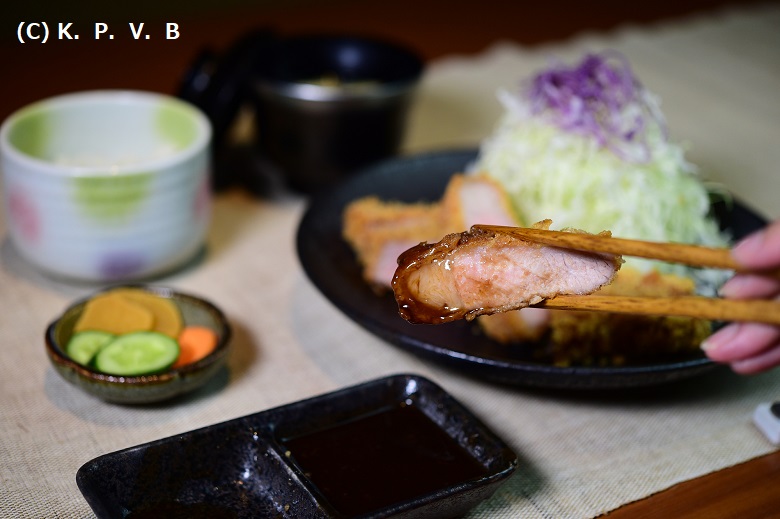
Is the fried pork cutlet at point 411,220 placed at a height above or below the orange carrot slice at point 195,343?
above

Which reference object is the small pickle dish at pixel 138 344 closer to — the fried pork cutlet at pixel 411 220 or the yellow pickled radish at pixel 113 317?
the yellow pickled radish at pixel 113 317

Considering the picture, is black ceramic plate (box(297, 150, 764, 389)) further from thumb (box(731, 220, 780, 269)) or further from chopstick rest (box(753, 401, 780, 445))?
thumb (box(731, 220, 780, 269))

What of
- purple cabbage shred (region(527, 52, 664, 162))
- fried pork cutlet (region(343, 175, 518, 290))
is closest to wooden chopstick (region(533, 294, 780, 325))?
fried pork cutlet (region(343, 175, 518, 290))

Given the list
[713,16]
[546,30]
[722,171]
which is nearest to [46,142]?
[722,171]

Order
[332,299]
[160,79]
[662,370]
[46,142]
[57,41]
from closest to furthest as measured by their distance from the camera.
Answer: [662,370] < [332,299] < [46,142] < [160,79] < [57,41]

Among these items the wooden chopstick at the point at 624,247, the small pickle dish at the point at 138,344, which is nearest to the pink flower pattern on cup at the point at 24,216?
the small pickle dish at the point at 138,344

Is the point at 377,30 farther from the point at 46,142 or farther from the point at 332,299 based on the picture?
the point at 332,299
